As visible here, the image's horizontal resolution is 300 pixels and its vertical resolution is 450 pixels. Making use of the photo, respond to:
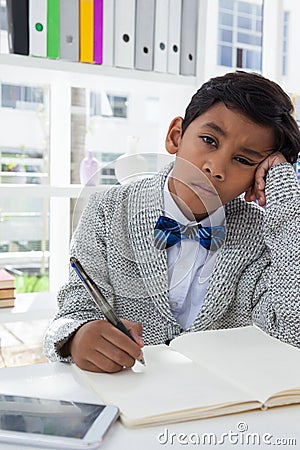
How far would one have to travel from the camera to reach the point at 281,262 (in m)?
1.04

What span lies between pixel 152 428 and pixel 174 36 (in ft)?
4.88

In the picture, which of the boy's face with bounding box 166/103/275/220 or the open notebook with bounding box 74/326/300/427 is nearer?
the open notebook with bounding box 74/326/300/427

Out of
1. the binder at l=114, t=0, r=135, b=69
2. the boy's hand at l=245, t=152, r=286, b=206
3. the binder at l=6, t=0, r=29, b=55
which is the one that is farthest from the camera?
the binder at l=114, t=0, r=135, b=69

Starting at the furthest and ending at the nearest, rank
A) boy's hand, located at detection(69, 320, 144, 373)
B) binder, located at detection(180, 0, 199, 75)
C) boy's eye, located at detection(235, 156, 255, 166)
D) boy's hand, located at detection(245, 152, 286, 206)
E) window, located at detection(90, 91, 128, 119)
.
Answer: window, located at detection(90, 91, 128, 119), binder, located at detection(180, 0, 199, 75), boy's hand, located at detection(245, 152, 286, 206), boy's eye, located at detection(235, 156, 255, 166), boy's hand, located at detection(69, 320, 144, 373)

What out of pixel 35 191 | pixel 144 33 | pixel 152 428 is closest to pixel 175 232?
pixel 152 428

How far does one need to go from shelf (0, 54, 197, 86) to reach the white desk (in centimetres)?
114

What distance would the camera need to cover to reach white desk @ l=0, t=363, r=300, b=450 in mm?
510

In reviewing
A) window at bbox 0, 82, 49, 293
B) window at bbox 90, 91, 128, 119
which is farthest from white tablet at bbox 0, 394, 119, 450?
window at bbox 90, 91, 128, 119

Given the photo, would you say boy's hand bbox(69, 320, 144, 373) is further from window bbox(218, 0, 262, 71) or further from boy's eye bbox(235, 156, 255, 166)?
window bbox(218, 0, 262, 71)

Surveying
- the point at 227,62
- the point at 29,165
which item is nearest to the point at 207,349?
the point at 29,165

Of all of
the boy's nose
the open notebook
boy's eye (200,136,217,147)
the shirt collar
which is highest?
boy's eye (200,136,217,147)

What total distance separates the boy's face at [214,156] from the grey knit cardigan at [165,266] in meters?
0.04

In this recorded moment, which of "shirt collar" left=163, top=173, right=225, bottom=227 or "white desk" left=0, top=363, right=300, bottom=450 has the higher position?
"shirt collar" left=163, top=173, right=225, bottom=227

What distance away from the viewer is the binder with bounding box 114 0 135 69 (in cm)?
174
